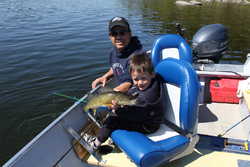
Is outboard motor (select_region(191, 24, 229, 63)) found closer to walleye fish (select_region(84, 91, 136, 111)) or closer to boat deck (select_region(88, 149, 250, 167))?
boat deck (select_region(88, 149, 250, 167))

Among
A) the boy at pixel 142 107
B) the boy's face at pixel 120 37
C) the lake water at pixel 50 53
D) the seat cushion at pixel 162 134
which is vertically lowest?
the lake water at pixel 50 53

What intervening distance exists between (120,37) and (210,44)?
2443 mm

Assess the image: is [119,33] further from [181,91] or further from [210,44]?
[210,44]

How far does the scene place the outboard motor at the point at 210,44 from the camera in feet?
16.9

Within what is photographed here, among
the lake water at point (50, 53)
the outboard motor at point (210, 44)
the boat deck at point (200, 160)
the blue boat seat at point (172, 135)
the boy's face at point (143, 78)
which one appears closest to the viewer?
the blue boat seat at point (172, 135)

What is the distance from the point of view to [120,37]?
3.48 m

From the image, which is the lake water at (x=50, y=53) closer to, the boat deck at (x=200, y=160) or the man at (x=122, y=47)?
the boat deck at (x=200, y=160)

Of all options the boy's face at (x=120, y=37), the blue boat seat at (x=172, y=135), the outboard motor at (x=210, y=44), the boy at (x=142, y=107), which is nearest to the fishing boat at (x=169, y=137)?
the blue boat seat at (x=172, y=135)

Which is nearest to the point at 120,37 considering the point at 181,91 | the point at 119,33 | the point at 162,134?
the point at 119,33

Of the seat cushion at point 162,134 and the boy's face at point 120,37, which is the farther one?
the boy's face at point 120,37

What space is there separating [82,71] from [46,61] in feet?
5.31

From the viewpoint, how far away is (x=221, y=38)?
523 centimetres

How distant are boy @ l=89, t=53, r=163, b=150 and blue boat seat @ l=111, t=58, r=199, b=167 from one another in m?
0.09

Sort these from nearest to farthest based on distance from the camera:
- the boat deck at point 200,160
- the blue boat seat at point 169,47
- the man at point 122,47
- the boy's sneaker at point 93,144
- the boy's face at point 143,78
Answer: the boy's face at point 143,78
the boat deck at point 200,160
the boy's sneaker at point 93,144
the man at point 122,47
the blue boat seat at point 169,47
